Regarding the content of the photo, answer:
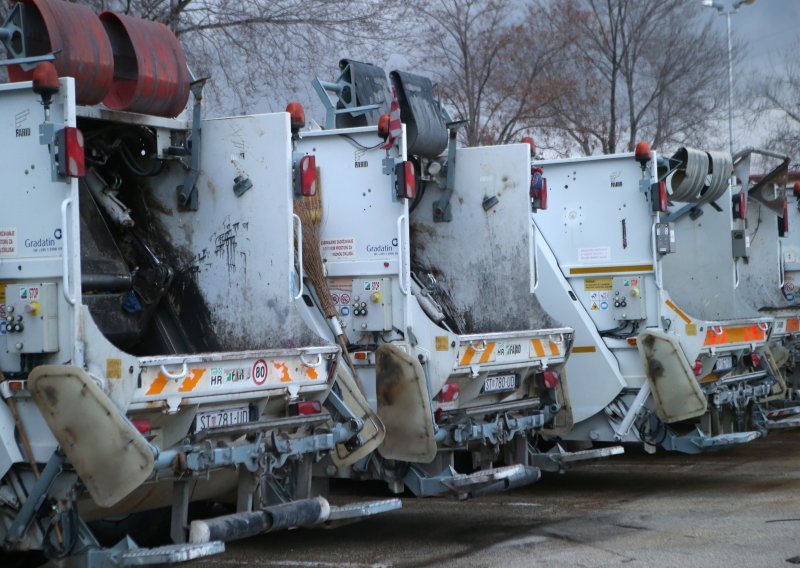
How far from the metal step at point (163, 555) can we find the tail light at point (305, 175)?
236 cm

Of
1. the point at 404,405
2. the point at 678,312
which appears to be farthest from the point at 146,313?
the point at 678,312

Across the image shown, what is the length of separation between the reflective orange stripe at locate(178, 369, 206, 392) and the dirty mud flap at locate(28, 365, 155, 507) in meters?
0.52

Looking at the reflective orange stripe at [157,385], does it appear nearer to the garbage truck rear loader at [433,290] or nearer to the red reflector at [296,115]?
the red reflector at [296,115]

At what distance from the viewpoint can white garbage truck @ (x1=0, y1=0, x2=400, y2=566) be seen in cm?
598

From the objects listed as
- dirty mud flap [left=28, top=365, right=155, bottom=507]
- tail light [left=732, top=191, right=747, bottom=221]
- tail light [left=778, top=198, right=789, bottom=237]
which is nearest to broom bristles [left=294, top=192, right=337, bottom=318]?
dirty mud flap [left=28, top=365, right=155, bottom=507]

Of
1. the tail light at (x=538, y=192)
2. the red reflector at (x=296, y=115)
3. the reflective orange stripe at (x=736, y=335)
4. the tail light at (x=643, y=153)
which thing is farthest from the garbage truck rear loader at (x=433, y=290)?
the reflective orange stripe at (x=736, y=335)

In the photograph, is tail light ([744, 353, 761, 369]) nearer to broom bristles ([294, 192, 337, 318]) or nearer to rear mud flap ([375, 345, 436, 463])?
rear mud flap ([375, 345, 436, 463])

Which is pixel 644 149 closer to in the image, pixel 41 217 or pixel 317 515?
pixel 317 515

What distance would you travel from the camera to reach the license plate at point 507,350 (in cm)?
908

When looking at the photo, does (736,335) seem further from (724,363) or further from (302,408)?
(302,408)

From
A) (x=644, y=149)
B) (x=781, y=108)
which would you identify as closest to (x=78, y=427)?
(x=644, y=149)

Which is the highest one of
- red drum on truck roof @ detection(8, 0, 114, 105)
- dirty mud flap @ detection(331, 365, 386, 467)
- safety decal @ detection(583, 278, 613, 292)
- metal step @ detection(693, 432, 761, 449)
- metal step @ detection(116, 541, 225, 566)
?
red drum on truck roof @ detection(8, 0, 114, 105)

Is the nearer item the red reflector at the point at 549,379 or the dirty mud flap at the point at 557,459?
the red reflector at the point at 549,379

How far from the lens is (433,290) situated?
9.88m
